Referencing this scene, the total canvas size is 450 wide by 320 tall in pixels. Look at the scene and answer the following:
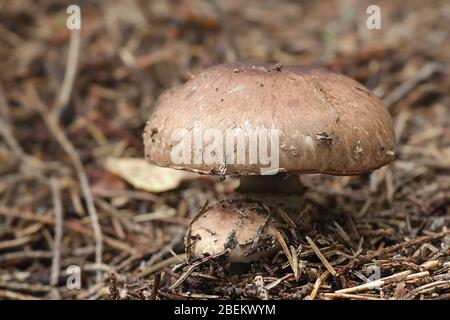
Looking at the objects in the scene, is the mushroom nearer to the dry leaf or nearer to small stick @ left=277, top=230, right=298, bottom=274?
small stick @ left=277, top=230, right=298, bottom=274

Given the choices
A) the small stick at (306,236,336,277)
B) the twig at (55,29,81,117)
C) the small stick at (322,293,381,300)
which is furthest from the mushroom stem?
the twig at (55,29,81,117)

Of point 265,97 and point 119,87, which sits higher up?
point 119,87

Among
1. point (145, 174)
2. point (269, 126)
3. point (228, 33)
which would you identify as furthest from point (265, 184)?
point (228, 33)

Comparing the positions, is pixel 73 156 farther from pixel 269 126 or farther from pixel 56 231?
pixel 269 126

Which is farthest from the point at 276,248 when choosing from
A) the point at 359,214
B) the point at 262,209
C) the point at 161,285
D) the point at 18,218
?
the point at 18,218

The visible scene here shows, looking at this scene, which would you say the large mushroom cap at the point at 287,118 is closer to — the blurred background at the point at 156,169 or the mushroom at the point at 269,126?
the mushroom at the point at 269,126

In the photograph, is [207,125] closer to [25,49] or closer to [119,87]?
[119,87]
